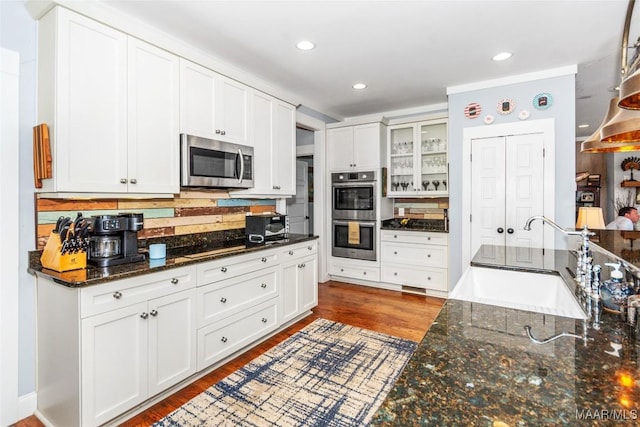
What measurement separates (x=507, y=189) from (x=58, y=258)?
3959mm

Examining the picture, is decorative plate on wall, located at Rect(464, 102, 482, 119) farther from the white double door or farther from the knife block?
the knife block

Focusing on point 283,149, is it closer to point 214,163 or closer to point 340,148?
point 214,163

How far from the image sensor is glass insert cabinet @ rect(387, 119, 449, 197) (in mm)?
4414

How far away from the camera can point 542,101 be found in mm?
3342

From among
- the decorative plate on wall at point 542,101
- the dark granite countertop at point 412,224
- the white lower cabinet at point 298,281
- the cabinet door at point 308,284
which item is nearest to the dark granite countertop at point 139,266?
the white lower cabinet at point 298,281

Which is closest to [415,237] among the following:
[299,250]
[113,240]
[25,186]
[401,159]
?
[401,159]

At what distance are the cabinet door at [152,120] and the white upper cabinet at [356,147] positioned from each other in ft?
9.01

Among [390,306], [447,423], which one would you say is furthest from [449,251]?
[447,423]

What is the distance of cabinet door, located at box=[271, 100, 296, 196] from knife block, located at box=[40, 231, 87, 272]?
1.93 metres

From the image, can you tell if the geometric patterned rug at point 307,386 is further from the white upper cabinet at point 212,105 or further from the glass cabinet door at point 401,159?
the glass cabinet door at point 401,159

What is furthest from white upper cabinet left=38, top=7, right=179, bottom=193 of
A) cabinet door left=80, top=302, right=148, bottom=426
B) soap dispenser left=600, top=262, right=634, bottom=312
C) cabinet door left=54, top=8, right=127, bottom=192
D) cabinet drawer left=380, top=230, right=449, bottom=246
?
cabinet drawer left=380, top=230, right=449, bottom=246

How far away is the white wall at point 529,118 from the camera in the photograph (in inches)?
129

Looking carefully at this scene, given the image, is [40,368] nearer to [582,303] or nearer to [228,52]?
[228,52]

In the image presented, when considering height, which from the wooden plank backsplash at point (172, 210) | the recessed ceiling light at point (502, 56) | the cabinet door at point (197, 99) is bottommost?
the wooden plank backsplash at point (172, 210)
